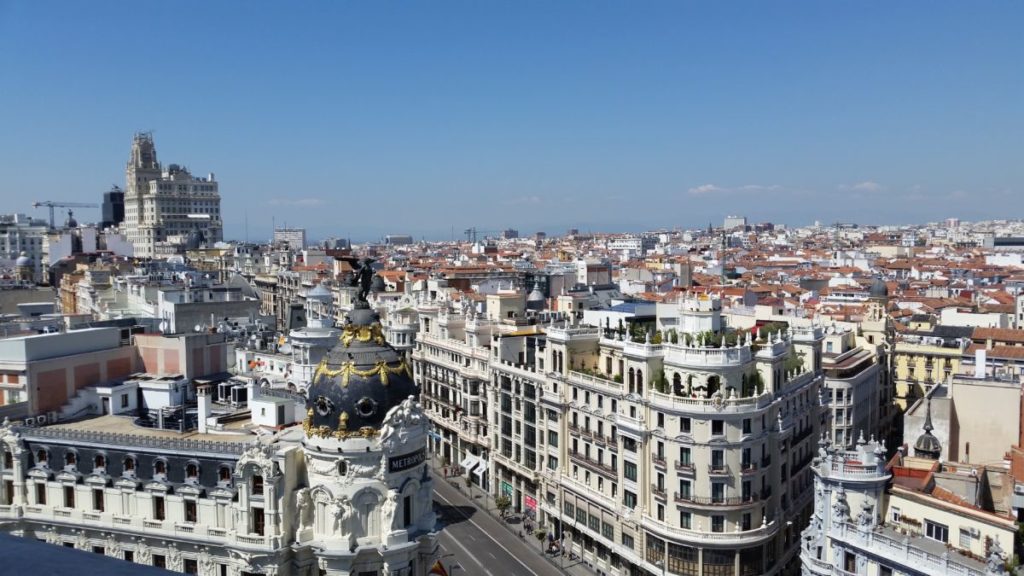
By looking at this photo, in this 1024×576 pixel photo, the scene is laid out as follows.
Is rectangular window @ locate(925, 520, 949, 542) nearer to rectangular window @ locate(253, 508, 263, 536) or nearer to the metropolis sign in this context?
the metropolis sign

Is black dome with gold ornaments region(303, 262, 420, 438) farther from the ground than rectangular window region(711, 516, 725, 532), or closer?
farther from the ground

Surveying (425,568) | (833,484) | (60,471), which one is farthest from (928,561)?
(60,471)

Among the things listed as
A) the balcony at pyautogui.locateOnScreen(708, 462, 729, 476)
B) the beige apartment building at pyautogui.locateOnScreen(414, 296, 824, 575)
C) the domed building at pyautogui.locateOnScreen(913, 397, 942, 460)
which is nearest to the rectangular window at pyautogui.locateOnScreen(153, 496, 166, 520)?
the beige apartment building at pyautogui.locateOnScreen(414, 296, 824, 575)

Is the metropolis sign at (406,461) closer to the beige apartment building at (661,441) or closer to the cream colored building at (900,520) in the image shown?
the beige apartment building at (661,441)

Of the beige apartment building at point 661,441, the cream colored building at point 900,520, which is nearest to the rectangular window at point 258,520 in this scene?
the beige apartment building at point 661,441

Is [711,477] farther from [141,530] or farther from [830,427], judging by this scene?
[141,530]

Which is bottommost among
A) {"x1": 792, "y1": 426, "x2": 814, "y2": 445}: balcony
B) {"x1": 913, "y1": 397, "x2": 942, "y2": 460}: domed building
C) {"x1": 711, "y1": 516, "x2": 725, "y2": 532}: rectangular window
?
{"x1": 711, "y1": 516, "x2": 725, "y2": 532}: rectangular window
